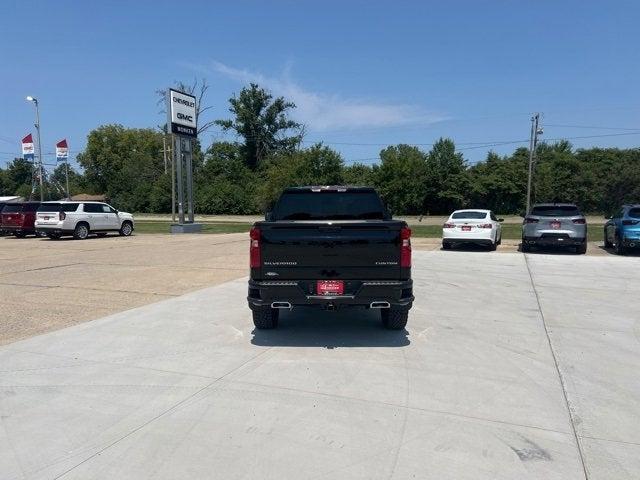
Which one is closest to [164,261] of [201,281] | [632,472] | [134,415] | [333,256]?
[201,281]

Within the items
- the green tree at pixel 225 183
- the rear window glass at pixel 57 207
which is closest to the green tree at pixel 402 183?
the green tree at pixel 225 183

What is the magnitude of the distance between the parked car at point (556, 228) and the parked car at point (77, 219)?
64.4 feet

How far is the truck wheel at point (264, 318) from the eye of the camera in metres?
6.87

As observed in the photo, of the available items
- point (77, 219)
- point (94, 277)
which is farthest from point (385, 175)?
point (94, 277)

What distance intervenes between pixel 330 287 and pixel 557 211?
13965 millimetres

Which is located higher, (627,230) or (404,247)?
(404,247)

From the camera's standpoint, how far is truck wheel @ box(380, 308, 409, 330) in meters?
6.81

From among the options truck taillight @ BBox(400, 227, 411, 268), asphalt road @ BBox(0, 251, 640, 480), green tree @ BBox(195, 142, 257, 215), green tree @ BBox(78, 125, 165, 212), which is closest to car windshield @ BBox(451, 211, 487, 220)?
asphalt road @ BBox(0, 251, 640, 480)

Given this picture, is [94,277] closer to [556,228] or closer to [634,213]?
[556,228]

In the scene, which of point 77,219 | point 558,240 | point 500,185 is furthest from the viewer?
point 500,185

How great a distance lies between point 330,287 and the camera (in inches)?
245

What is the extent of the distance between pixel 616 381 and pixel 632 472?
195cm

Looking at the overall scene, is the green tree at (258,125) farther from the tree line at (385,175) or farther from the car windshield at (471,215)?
the car windshield at (471,215)

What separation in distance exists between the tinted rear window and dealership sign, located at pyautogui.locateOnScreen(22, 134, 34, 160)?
134 ft
